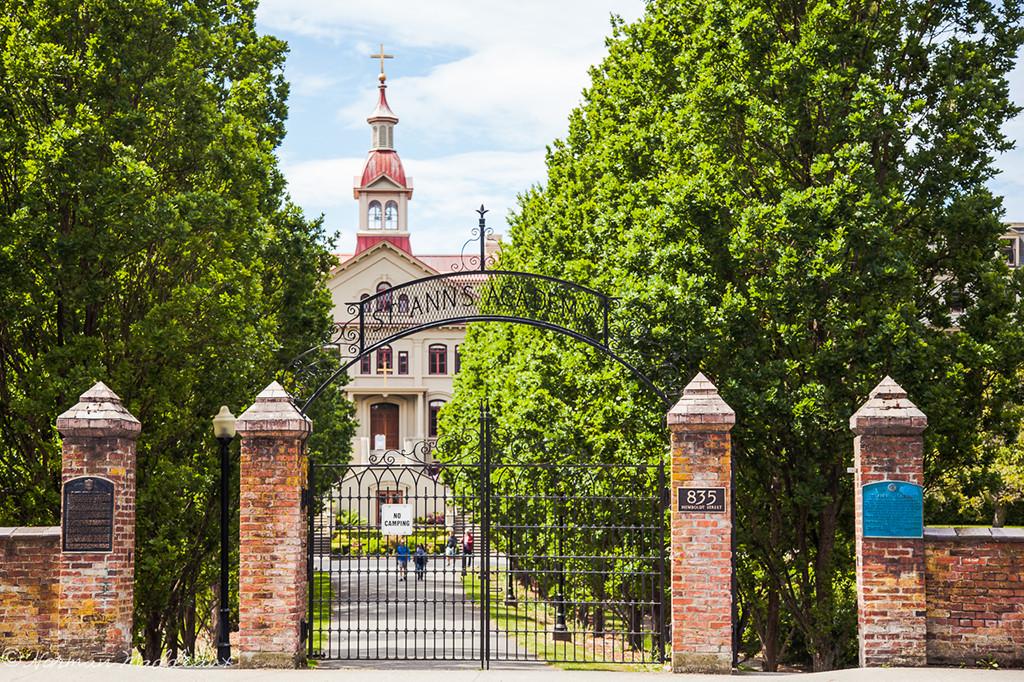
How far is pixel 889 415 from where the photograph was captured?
10195 mm

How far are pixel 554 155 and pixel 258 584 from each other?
42.8ft

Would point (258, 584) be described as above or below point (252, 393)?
below

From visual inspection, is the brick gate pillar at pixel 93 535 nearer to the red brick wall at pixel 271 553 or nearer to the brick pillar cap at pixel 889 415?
the red brick wall at pixel 271 553

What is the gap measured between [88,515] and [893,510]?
8.37 m

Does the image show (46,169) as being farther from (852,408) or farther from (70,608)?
(852,408)

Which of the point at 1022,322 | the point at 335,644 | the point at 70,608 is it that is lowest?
the point at 335,644

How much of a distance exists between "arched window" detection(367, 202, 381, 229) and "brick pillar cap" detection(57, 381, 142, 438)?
46506 millimetres

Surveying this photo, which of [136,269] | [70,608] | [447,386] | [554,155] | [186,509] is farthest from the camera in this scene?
[447,386]

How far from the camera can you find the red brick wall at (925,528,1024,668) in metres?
10.2

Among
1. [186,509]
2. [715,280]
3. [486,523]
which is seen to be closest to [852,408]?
[715,280]

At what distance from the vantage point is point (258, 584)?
10992 mm

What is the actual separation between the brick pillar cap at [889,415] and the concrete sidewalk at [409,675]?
237cm

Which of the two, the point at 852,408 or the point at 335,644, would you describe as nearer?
the point at 852,408

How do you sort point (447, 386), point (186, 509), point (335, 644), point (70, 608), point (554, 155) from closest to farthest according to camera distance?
point (70, 608)
point (186, 509)
point (335, 644)
point (554, 155)
point (447, 386)
